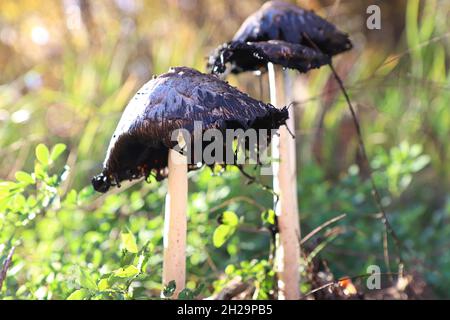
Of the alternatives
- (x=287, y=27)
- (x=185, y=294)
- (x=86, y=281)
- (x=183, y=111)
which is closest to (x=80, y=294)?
A: (x=86, y=281)

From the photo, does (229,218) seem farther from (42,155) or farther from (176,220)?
(42,155)

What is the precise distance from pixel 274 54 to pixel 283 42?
8 cm

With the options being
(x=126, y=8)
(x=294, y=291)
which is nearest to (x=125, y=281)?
(x=294, y=291)

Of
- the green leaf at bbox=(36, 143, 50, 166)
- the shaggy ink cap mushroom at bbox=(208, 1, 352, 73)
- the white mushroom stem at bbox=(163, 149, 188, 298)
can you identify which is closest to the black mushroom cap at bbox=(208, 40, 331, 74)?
the shaggy ink cap mushroom at bbox=(208, 1, 352, 73)

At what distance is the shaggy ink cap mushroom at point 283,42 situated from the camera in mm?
1581

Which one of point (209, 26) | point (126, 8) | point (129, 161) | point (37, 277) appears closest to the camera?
point (129, 161)

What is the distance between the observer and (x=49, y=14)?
521 cm

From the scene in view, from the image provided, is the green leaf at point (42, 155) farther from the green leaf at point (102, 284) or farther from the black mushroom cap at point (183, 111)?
the green leaf at point (102, 284)

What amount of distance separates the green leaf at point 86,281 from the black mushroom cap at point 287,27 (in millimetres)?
856

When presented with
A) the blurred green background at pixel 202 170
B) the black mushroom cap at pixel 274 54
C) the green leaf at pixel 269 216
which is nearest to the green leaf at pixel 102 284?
the blurred green background at pixel 202 170

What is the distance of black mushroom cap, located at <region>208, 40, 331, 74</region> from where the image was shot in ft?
5.10

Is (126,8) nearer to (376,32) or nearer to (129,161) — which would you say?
(376,32)

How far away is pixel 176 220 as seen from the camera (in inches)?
59.5

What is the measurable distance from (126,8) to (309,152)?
2.45 metres
